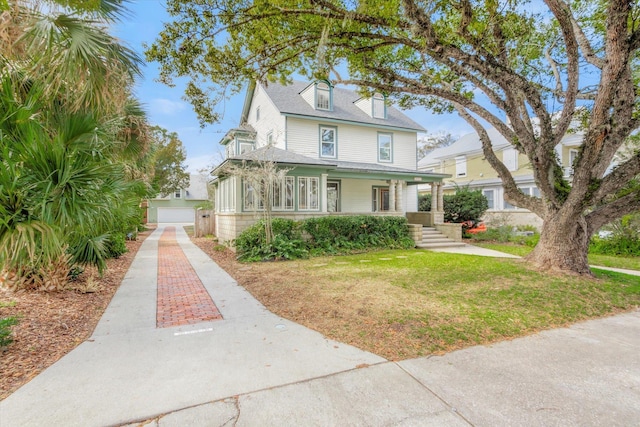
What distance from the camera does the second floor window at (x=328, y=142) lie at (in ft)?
53.6

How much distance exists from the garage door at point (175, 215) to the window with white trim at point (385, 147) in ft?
96.9

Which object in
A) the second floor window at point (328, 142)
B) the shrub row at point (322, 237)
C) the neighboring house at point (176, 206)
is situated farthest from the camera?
the neighboring house at point (176, 206)

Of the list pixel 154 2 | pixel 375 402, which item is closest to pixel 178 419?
pixel 375 402

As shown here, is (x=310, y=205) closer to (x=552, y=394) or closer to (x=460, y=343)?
(x=460, y=343)

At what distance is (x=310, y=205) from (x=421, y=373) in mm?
10519

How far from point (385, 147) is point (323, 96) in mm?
4640

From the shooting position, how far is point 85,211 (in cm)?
443

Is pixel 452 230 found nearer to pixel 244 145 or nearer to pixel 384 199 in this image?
pixel 384 199

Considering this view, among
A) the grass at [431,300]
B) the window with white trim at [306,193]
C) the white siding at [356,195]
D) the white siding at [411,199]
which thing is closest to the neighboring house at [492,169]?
the white siding at [411,199]

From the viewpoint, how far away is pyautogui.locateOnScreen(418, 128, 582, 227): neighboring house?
19188mm

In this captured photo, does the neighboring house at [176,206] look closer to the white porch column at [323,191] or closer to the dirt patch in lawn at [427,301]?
the white porch column at [323,191]

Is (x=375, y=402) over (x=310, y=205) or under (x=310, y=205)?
under

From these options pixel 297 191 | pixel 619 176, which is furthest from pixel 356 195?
pixel 619 176

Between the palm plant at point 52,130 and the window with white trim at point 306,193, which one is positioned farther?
the window with white trim at point 306,193
